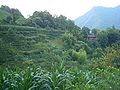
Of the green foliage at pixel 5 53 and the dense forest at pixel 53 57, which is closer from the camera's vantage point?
the dense forest at pixel 53 57

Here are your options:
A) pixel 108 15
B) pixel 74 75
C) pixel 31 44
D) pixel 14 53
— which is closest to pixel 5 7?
pixel 31 44

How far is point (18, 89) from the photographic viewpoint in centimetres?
964

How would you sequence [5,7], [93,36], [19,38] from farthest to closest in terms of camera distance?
[5,7]
[93,36]
[19,38]

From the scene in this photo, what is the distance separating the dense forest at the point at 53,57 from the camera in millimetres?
9906

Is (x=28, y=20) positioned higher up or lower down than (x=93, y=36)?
higher up

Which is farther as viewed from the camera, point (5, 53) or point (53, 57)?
point (53, 57)

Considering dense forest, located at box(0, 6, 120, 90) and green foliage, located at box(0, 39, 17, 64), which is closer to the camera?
dense forest, located at box(0, 6, 120, 90)

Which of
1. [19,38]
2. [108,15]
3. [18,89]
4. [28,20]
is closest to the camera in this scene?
[18,89]

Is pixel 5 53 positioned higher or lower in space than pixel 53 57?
higher

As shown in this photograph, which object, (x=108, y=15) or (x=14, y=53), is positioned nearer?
(x=14, y=53)

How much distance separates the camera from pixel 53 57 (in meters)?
31.9

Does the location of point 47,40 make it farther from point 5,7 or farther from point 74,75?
point 74,75

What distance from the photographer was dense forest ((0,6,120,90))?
991cm

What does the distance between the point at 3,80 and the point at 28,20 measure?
39.0 metres
